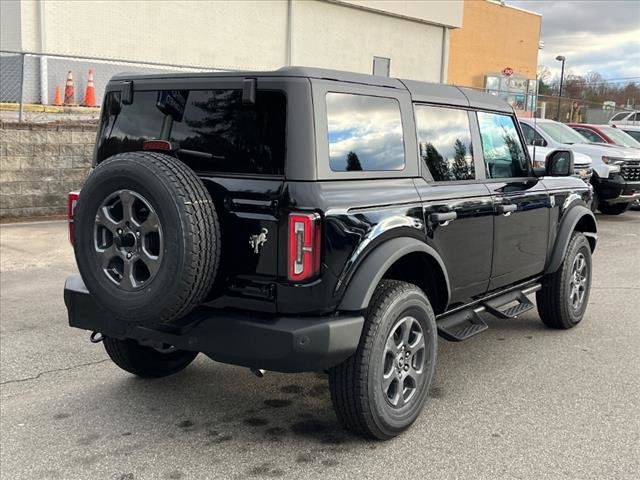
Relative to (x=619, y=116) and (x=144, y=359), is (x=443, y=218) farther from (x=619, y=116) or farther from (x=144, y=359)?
(x=619, y=116)

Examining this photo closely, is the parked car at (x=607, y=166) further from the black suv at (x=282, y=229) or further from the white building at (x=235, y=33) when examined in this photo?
the black suv at (x=282, y=229)

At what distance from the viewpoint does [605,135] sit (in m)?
15.5

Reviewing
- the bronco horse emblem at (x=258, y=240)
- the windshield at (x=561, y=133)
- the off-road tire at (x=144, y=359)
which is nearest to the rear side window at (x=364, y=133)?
the bronco horse emblem at (x=258, y=240)

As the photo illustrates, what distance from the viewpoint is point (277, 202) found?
3215 mm

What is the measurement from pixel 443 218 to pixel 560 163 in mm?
1742

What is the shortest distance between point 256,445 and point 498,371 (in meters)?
1.99

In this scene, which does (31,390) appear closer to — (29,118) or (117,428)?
(117,428)

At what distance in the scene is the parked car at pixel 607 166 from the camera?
13367 millimetres

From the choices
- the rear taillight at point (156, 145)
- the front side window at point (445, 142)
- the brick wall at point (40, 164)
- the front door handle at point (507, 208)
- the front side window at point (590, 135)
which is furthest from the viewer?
the front side window at point (590, 135)

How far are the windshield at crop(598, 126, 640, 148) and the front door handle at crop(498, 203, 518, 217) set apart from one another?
11.9 meters

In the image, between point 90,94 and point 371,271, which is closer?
point 371,271

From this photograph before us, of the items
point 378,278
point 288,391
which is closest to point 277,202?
point 378,278

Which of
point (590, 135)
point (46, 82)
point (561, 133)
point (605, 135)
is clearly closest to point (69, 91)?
point (46, 82)

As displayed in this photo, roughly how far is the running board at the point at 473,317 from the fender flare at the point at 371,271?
81 cm
